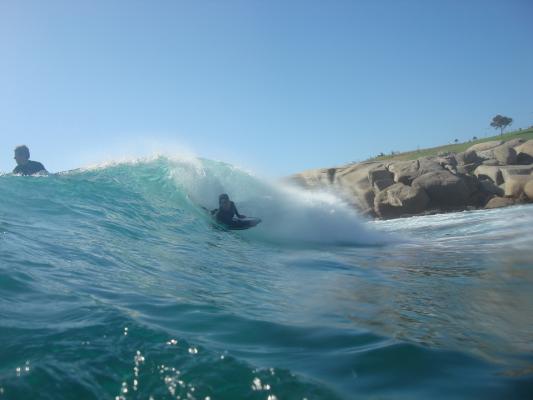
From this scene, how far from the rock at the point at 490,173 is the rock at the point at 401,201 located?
14.6ft

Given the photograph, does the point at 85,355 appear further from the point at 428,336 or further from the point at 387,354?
the point at 428,336

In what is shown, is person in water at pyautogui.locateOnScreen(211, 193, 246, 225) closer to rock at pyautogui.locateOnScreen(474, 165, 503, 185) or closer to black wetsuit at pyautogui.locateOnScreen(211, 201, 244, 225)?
black wetsuit at pyautogui.locateOnScreen(211, 201, 244, 225)

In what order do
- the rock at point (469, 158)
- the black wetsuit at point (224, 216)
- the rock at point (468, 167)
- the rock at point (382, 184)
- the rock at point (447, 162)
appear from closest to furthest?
1. the black wetsuit at point (224, 216)
2. the rock at point (382, 184)
3. the rock at point (447, 162)
4. the rock at point (468, 167)
5. the rock at point (469, 158)

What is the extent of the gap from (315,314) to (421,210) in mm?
15768

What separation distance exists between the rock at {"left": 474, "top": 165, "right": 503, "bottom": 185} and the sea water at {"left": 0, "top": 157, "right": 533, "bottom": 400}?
39.6 ft

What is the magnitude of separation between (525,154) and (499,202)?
26.8ft

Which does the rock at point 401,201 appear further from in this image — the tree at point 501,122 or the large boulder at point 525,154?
the tree at point 501,122

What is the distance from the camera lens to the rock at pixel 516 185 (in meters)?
18.2

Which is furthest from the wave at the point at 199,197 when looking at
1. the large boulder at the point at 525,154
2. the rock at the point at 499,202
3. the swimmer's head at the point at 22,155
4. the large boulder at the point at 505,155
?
Result: the large boulder at the point at 525,154

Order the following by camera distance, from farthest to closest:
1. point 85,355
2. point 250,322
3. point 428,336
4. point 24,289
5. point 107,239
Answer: point 107,239 < point 24,289 < point 250,322 < point 428,336 < point 85,355

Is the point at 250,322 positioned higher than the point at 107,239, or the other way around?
the point at 107,239

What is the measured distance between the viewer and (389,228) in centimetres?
1468

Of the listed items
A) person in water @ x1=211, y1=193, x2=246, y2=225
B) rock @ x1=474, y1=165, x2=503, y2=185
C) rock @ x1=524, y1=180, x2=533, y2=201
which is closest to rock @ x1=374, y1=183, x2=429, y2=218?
rock @ x1=524, y1=180, x2=533, y2=201

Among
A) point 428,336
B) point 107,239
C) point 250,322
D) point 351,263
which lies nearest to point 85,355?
point 250,322
